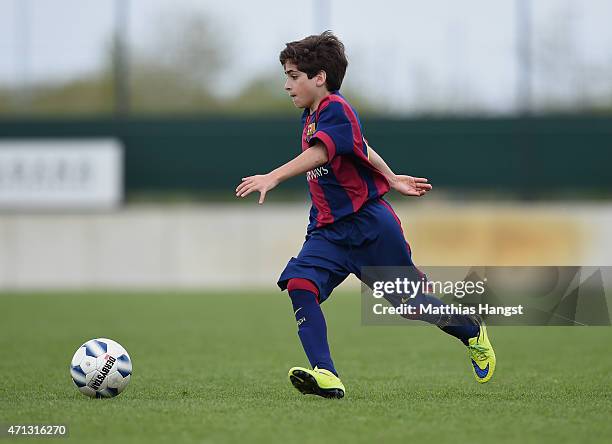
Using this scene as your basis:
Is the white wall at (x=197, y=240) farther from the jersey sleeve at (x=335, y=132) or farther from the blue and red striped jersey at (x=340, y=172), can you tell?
the jersey sleeve at (x=335, y=132)

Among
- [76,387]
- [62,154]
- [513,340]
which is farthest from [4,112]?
[76,387]

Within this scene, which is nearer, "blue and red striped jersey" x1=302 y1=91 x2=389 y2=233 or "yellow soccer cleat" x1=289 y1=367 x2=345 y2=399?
"yellow soccer cleat" x1=289 y1=367 x2=345 y2=399

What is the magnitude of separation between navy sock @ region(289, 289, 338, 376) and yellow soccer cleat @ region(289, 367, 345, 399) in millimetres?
90

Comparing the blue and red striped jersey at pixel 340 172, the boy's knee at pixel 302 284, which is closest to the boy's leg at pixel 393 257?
the blue and red striped jersey at pixel 340 172

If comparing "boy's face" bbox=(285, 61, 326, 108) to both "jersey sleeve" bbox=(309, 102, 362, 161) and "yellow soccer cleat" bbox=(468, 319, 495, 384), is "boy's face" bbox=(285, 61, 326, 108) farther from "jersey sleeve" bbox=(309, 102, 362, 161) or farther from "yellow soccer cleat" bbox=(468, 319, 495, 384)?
"yellow soccer cleat" bbox=(468, 319, 495, 384)

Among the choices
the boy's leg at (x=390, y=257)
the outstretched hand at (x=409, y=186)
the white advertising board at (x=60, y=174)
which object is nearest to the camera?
the boy's leg at (x=390, y=257)

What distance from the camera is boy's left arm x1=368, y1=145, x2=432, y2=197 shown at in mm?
6180

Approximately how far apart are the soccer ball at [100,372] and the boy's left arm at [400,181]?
5.99 feet

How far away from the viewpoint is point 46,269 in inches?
690

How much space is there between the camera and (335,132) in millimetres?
5781

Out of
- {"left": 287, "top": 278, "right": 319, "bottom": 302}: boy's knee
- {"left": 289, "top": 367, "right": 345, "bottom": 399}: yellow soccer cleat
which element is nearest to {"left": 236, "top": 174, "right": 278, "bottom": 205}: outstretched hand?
{"left": 287, "top": 278, "right": 319, "bottom": 302}: boy's knee

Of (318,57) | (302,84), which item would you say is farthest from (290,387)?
(318,57)

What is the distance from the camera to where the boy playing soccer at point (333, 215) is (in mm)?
5859

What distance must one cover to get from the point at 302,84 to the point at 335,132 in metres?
0.40
